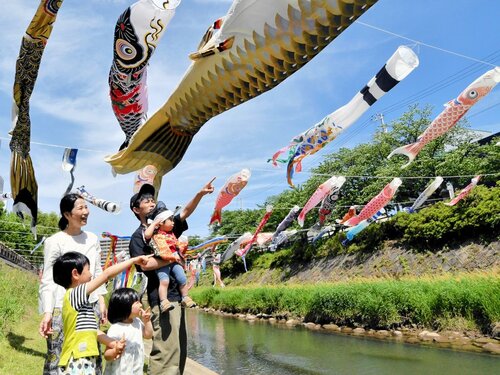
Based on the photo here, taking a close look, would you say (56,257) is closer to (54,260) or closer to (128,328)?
(54,260)

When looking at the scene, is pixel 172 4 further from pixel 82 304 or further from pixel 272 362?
pixel 272 362

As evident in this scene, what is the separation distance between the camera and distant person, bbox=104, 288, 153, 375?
226 centimetres

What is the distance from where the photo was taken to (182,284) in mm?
2625

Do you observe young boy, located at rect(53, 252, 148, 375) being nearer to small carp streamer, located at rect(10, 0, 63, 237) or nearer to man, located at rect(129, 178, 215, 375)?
man, located at rect(129, 178, 215, 375)

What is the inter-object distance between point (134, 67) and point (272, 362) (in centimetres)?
495

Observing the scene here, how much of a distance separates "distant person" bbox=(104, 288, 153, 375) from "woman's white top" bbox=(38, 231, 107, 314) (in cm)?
15

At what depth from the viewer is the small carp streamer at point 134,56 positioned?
3.80 meters

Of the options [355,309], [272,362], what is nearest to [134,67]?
[272,362]

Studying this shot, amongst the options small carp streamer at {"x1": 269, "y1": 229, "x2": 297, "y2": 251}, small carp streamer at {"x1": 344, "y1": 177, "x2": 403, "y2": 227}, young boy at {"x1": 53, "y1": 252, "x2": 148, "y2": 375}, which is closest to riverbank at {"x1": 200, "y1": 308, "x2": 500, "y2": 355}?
small carp streamer at {"x1": 344, "y1": 177, "x2": 403, "y2": 227}

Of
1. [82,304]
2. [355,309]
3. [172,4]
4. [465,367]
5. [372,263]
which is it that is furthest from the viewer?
[372,263]

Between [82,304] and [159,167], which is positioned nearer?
[82,304]

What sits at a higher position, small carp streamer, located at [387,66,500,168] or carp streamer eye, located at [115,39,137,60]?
small carp streamer, located at [387,66,500,168]

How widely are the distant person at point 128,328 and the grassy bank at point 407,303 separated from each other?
706 centimetres

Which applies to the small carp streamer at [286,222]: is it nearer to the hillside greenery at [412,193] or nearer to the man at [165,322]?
the hillside greenery at [412,193]
